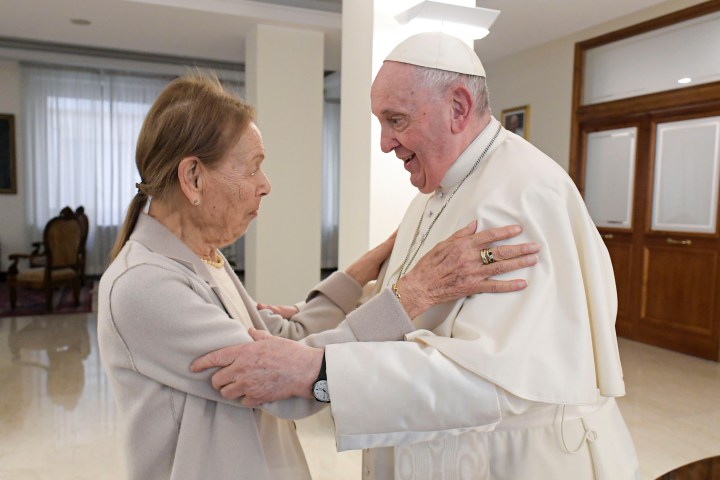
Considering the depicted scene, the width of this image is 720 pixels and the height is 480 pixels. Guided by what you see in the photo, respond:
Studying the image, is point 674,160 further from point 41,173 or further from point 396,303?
point 41,173

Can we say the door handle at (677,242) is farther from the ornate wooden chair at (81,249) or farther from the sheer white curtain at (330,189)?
the ornate wooden chair at (81,249)

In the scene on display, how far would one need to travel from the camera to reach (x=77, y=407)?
3.73m

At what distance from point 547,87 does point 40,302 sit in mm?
6988

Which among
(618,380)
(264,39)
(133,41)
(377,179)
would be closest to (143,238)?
(618,380)

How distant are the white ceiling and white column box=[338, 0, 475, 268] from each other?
7.54 feet

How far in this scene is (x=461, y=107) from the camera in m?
1.25

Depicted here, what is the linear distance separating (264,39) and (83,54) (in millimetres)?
3924

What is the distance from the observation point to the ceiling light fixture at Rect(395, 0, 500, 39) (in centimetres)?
287

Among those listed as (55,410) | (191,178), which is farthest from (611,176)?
(191,178)

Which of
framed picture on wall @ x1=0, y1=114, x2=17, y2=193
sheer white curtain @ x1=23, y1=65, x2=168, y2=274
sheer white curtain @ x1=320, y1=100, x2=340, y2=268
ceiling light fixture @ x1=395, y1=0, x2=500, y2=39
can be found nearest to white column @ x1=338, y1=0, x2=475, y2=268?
ceiling light fixture @ x1=395, y1=0, x2=500, y2=39

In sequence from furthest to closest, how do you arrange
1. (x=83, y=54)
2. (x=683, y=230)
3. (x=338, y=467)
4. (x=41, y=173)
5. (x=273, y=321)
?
1. (x=41, y=173)
2. (x=83, y=54)
3. (x=683, y=230)
4. (x=338, y=467)
5. (x=273, y=321)

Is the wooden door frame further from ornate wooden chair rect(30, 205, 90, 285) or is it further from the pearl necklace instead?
ornate wooden chair rect(30, 205, 90, 285)

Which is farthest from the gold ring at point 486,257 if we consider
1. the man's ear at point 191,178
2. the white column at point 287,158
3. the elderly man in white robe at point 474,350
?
the white column at point 287,158

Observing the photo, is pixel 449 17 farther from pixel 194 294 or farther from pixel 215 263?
pixel 194 294
